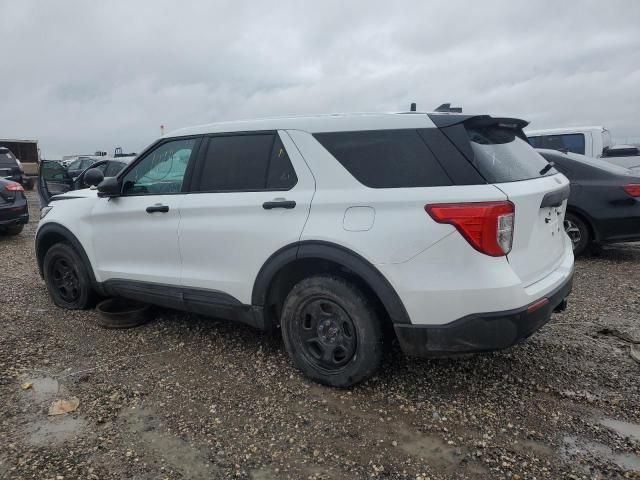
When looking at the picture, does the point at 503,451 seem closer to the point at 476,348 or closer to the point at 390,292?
the point at 476,348

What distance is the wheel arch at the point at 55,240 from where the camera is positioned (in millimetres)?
4512

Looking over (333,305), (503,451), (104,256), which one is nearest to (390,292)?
(333,305)

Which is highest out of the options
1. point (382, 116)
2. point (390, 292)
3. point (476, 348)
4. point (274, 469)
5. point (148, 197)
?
point (382, 116)

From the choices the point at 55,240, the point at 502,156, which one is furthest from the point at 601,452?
A: the point at 55,240

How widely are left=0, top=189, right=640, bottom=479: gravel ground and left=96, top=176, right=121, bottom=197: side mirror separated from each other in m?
1.23

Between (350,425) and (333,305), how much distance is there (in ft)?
2.33

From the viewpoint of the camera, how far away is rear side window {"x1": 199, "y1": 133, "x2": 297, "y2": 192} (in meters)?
3.29

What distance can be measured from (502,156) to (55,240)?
4241 millimetres

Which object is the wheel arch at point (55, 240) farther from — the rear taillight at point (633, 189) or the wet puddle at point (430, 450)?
the rear taillight at point (633, 189)

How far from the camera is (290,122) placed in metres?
3.33

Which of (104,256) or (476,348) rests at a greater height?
(104,256)

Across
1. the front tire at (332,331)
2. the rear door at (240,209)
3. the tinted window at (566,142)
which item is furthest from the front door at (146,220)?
the tinted window at (566,142)

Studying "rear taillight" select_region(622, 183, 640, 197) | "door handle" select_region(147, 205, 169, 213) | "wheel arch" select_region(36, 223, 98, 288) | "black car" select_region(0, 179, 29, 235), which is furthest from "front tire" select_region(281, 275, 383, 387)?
"black car" select_region(0, 179, 29, 235)

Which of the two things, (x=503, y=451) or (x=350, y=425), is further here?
(x=350, y=425)
